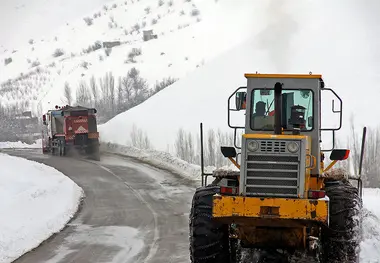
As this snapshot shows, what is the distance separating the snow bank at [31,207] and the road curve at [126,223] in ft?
0.97

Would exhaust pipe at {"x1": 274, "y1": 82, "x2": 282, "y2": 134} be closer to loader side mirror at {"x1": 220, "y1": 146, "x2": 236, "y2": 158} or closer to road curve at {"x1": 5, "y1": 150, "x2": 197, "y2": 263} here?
loader side mirror at {"x1": 220, "y1": 146, "x2": 236, "y2": 158}

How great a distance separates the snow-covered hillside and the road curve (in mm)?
50278

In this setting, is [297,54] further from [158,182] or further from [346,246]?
[346,246]

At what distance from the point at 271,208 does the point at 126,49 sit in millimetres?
90008

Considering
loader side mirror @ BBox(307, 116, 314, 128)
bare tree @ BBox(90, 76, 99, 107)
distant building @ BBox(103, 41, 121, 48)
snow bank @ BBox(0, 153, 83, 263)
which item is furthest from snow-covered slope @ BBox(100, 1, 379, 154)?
distant building @ BBox(103, 41, 121, 48)

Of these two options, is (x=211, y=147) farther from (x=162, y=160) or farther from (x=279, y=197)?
(x=279, y=197)

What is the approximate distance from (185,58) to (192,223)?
237 feet

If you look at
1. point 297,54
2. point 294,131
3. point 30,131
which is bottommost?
point 30,131

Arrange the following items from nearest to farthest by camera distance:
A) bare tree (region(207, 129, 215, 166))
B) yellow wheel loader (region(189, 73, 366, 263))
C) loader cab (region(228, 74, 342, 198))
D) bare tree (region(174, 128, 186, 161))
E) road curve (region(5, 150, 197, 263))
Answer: yellow wheel loader (region(189, 73, 366, 263))
loader cab (region(228, 74, 342, 198))
road curve (region(5, 150, 197, 263))
bare tree (region(207, 129, 215, 166))
bare tree (region(174, 128, 186, 161))

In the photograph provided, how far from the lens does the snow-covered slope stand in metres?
37.9

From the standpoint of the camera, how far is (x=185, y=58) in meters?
78.7

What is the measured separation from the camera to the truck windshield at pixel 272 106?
819 centimetres

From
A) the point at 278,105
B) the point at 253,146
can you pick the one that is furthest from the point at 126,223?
the point at 278,105

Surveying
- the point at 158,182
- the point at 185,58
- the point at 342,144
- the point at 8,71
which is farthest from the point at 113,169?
the point at 8,71
